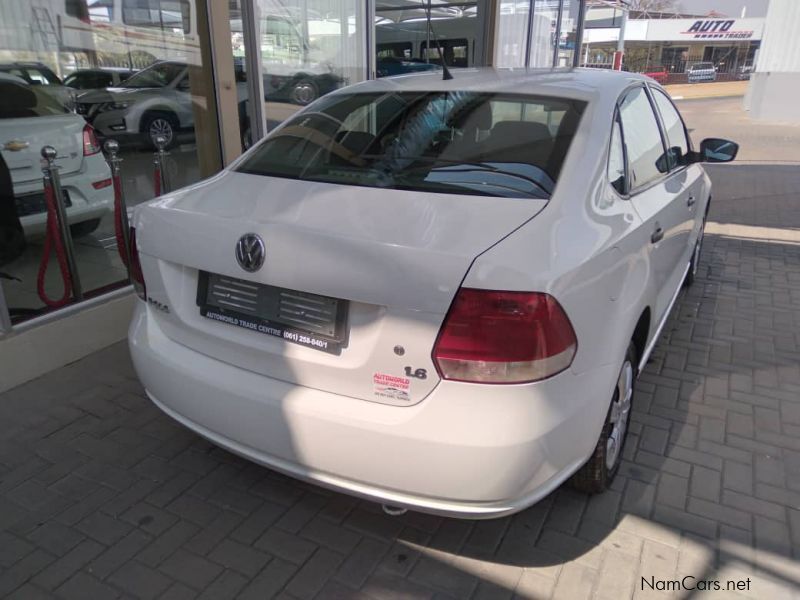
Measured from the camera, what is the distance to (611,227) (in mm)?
2324

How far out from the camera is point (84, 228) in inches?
191

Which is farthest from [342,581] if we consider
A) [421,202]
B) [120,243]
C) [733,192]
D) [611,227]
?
[733,192]

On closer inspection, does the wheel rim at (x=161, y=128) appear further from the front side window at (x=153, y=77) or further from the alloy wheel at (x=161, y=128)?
the front side window at (x=153, y=77)

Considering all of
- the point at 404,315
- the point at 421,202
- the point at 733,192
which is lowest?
the point at 733,192

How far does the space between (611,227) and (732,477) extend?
1.37m

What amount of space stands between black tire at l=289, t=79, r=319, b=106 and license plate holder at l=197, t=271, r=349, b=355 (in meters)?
4.89

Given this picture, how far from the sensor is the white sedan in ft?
6.11

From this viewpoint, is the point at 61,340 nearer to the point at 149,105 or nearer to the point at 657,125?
the point at 149,105

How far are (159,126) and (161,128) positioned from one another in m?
0.03

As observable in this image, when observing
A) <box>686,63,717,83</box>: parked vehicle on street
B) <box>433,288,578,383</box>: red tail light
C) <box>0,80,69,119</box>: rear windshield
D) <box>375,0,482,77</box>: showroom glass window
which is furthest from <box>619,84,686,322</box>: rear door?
<box>686,63,717,83</box>: parked vehicle on street

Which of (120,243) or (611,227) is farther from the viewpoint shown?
(120,243)

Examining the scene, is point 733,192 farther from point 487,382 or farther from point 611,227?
point 487,382

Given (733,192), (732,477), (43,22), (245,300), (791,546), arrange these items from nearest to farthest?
1. (245,300)
2. (791,546)
3. (732,477)
4. (43,22)
5. (733,192)

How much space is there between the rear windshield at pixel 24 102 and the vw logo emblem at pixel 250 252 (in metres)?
3.44
